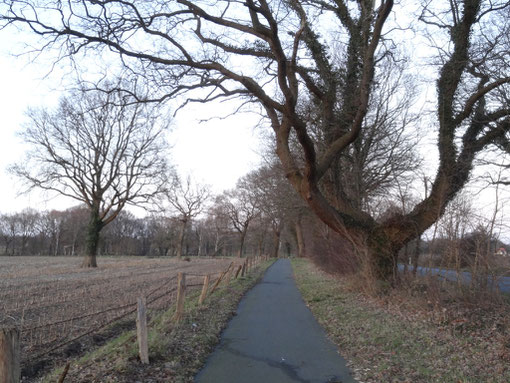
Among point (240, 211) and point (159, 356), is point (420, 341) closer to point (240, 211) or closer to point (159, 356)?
point (159, 356)

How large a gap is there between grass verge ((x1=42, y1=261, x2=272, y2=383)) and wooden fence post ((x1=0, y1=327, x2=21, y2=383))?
7.01 feet

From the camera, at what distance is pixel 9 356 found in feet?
13.2

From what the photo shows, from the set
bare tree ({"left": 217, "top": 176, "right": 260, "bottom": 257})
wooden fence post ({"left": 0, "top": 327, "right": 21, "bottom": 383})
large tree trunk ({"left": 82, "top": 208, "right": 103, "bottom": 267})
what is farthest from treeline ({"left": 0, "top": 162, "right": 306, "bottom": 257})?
wooden fence post ({"left": 0, "top": 327, "right": 21, "bottom": 383})

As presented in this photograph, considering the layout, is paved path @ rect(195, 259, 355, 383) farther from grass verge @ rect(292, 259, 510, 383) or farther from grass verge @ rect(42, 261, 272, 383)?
grass verge @ rect(292, 259, 510, 383)

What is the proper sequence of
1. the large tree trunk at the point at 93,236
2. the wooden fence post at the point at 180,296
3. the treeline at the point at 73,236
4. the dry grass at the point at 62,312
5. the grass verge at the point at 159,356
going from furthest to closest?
the treeline at the point at 73,236, the large tree trunk at the point at 93,236, the wooden fence post at the point at 180,296, the dry grass at the point at 62,312, the grass verge at the point at 159,356

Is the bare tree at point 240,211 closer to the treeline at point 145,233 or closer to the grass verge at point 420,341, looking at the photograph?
the treeline at point 145,233

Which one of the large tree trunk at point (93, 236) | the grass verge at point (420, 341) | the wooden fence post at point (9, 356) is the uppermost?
the large tree trunk at point (93, 236)

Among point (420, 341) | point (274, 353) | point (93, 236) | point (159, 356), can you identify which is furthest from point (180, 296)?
point (93, 236)

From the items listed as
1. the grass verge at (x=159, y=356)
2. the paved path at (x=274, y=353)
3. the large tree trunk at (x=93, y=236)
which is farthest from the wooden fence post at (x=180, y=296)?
the large tree trunk at (x=93, y=236)

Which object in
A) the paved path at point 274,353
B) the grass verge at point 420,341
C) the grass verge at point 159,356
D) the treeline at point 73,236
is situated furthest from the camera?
the treeline at point 73,236

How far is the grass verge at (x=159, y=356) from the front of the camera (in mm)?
6344

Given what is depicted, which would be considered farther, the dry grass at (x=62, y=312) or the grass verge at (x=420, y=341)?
the dry grass at (x=62, y=312)

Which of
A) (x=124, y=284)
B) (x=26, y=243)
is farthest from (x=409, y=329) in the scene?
(x=26, y=243)

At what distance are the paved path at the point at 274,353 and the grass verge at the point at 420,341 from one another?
399 mm
